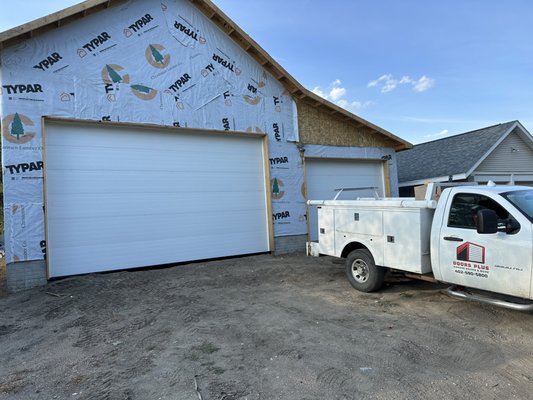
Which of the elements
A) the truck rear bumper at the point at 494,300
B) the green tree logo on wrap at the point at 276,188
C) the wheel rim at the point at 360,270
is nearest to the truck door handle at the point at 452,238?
the truck rear bumper at the point at 494,300

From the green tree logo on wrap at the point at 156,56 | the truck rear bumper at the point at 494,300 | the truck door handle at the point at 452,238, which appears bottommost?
the truck rear bumper at the point at 494,300

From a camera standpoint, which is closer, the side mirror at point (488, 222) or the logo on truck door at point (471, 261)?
the side mirror at point (488, 222)

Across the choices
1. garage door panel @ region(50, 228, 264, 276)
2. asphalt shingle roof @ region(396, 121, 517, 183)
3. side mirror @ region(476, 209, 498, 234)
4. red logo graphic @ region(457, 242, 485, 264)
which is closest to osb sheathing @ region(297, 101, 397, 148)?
garage door panel @ region(50, 228, 264, 276)

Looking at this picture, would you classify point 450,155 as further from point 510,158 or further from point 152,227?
point 152,227

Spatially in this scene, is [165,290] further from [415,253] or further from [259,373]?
[415,253]

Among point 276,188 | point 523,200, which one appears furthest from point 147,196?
point 523,200

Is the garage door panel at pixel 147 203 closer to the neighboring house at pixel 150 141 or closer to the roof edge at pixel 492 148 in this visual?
the neighboring house at pixel 150 141

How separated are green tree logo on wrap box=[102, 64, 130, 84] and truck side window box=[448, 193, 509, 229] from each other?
8537mm

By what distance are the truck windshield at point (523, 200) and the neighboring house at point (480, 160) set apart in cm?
1226

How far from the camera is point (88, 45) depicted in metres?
9.40

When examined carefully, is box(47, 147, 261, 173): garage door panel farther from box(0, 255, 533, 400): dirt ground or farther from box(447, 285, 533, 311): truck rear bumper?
box(447, 285, 533, 311): truck rear bumper

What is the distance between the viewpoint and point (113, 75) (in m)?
9.63

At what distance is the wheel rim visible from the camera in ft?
23.0

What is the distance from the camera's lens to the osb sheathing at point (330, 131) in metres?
12.9
